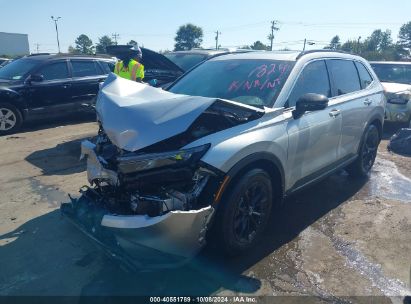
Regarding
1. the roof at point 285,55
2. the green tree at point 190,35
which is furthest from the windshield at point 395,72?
the green tree at point 190,35

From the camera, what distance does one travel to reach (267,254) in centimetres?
343

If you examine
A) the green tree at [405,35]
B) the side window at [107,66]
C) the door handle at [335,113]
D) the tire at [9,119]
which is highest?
the green tree at [405,35]

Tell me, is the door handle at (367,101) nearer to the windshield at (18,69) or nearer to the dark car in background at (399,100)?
the dark car in background at (399,100)

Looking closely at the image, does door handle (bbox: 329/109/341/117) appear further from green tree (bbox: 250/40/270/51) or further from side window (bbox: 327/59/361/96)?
green tree (bbox: 250/40/270/51)

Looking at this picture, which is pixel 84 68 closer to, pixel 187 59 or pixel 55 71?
pixel 55 71

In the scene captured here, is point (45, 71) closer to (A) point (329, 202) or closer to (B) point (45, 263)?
(B) point (45, 263)

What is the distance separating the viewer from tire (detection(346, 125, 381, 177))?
516cm

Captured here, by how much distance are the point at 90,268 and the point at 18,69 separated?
22.9 ft

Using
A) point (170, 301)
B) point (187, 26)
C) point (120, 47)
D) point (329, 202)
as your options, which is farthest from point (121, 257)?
point (187, 26)

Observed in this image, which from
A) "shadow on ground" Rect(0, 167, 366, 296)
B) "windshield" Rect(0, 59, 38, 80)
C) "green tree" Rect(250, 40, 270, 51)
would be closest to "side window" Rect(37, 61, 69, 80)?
"windshield" Rect(0, 59, 38, 80)

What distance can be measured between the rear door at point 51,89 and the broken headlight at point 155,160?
6449 mm

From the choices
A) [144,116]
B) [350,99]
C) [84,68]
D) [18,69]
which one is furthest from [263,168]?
[18,69]

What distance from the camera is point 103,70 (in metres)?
9.52

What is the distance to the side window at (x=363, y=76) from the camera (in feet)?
16.6
